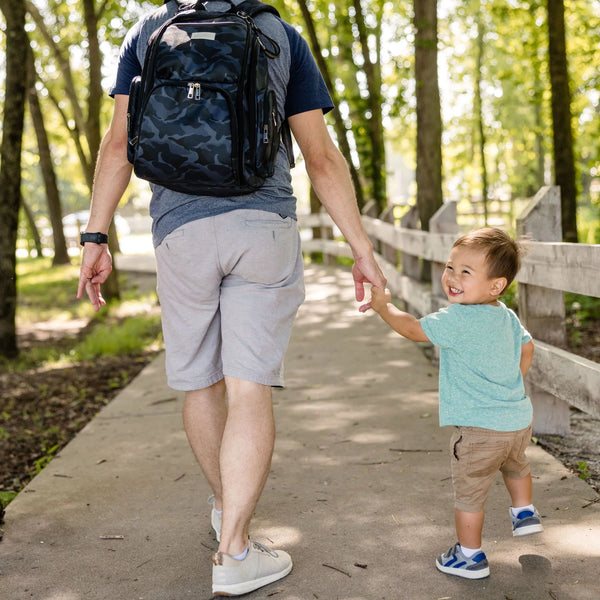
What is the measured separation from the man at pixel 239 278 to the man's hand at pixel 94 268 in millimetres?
51

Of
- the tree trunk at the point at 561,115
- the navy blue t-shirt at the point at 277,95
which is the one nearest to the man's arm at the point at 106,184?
the navy blue t-shirt at the point at 277,95

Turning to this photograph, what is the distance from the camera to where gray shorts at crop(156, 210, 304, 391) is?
291 cm

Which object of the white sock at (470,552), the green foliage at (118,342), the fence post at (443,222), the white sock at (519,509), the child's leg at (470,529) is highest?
the fence post at (443,222)

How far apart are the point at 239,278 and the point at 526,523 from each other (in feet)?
4.53

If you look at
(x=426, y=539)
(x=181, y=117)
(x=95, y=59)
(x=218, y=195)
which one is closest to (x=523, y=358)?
(x=426, y=539)

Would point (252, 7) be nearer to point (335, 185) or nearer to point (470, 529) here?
point (335, 185)

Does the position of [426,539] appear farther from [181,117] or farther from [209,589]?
[181,117]

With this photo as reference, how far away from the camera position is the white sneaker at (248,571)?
284 cm

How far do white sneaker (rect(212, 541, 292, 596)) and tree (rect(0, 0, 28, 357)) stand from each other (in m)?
6.59

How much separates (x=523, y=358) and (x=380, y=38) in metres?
17.7

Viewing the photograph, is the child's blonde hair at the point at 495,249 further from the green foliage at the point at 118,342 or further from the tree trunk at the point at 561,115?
the tree trunk at the point at 561,115

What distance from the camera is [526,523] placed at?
317 centimetres

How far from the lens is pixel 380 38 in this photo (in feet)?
64.7

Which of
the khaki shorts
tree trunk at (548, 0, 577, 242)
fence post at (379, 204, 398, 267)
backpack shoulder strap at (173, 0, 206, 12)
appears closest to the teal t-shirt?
the khaki shorts
